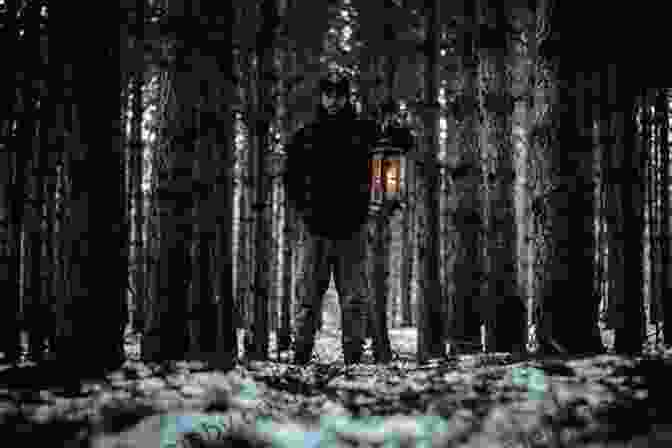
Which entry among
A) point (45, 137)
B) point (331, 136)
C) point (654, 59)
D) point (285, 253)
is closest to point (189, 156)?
point (331, 136)

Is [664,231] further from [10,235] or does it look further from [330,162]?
[10,235]

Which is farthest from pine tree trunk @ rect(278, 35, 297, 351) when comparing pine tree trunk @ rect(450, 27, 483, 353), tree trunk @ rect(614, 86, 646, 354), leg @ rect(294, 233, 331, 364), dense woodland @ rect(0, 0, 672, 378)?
tree trunk @ rect(614, 86, 646, 354)

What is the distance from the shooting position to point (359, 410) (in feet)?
7.32

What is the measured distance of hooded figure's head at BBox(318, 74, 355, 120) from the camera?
5.29 m

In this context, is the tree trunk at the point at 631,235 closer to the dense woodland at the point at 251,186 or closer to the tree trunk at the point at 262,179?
the dense woodland at the point at 251,186

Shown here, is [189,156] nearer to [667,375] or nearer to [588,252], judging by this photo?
[588,252]

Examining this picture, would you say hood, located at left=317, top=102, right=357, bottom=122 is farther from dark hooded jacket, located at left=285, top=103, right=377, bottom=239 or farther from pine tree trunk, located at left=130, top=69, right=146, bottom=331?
pine tree trunk, located at left=130, top=69, right=146, bottom=331

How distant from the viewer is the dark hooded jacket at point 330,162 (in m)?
5.27

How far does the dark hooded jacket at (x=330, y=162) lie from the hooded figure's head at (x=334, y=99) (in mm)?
10

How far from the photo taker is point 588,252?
156 inches

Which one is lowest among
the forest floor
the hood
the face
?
the forest floor

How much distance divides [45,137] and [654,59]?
19.4 feet

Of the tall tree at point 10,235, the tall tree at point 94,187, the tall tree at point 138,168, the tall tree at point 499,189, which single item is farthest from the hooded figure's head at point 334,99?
the tall tree at point 138,168

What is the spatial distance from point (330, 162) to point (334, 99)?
64 cm
